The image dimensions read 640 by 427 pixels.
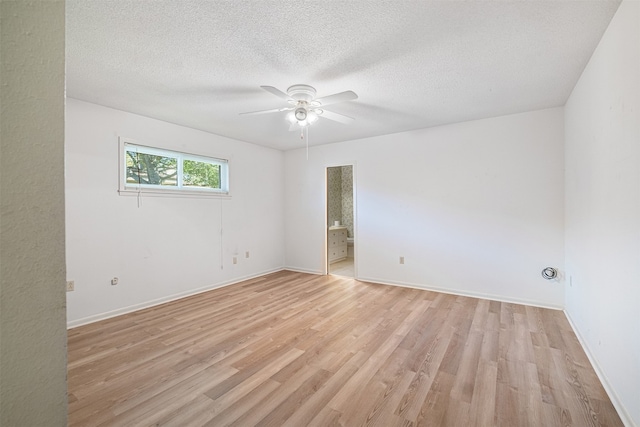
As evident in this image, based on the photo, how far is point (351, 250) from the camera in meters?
7.63

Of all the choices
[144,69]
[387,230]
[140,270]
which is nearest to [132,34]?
[144,69]

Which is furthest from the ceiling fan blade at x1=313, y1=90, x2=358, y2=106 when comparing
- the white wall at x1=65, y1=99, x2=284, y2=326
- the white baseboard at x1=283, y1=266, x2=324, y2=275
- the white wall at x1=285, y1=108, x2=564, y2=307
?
the white baseboard at x1=283, y1=266, x2=324, y2=275

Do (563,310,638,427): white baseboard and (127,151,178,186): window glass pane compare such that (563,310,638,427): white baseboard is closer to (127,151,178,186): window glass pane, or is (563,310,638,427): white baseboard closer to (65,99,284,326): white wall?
(65,99,284,326): white wall

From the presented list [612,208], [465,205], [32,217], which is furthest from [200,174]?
[612,208]

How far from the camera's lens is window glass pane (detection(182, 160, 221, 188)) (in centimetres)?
413

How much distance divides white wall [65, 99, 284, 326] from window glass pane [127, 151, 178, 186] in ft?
0.62

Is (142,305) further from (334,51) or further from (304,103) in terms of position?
(334,51)

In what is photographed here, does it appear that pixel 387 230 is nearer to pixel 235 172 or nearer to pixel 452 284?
pixel 452 284

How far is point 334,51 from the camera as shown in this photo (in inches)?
83.8

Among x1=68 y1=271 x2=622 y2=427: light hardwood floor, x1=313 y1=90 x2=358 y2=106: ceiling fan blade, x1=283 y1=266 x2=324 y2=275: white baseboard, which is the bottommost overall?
x1=68 y1=271 x2=622 y2=427: light hardwood floor

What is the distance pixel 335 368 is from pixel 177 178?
3.28 m

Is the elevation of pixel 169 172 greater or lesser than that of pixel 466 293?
greater

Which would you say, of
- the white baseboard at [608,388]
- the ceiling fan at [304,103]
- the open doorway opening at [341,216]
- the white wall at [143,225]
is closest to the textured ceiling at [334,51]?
the ceiling fan at [304,103]

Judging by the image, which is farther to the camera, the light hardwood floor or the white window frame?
the white window frame
